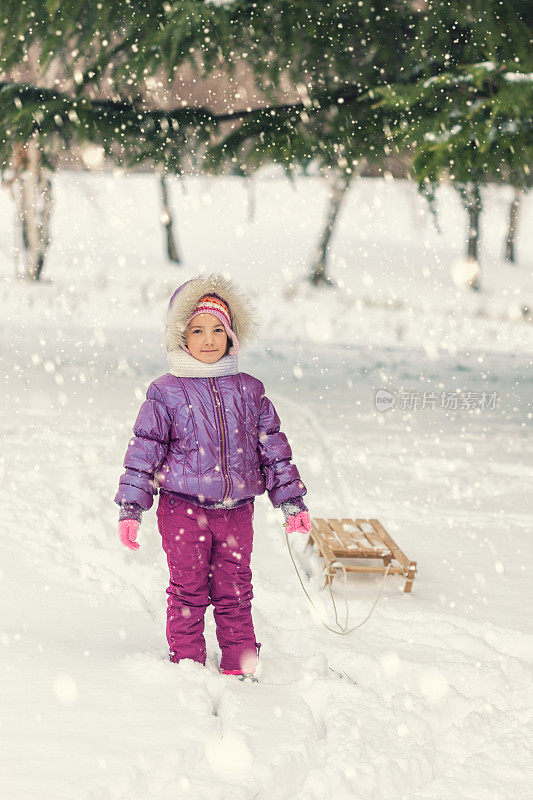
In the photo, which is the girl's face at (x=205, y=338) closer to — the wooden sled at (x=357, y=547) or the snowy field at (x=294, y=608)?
the snowy field at (x=294, y=608)

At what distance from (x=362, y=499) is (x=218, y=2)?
401 centimetres

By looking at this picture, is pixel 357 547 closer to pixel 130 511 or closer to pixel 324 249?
pixel 130 511

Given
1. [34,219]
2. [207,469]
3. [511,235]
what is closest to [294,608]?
[207,469]

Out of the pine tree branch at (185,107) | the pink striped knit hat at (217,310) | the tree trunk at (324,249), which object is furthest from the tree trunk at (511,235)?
the pink striped knit hat at (217,310)

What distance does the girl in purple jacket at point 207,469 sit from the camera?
322cm

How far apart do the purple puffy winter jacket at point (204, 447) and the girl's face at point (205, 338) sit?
10 centimetres

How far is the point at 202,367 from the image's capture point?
3309mm

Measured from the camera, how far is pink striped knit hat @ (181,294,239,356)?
335cm

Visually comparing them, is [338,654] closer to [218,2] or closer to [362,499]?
[362,499]

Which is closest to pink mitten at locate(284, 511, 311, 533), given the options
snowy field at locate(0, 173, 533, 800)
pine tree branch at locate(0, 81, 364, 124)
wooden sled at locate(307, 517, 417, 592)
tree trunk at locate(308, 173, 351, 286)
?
snowy field at locate(0, 173, 533, 800)

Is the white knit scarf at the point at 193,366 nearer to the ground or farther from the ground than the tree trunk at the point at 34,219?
nearer to the ground

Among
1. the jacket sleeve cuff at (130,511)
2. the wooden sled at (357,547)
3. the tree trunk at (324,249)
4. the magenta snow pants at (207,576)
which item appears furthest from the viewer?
the tree trunk at (324,249)

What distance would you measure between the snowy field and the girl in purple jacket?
0.85ft

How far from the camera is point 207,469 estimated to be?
321 cm
